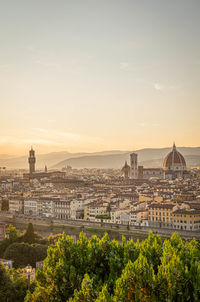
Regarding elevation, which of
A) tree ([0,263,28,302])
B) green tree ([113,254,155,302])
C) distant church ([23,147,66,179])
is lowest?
tree ([0,263,28,302])

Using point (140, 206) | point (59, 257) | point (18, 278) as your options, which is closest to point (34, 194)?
point (140, 206)

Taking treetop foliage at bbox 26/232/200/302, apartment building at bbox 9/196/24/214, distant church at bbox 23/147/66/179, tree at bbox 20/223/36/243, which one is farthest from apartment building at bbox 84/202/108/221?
distant church at bbox 23/147/66/179

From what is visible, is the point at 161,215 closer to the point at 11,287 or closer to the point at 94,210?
the point at 94,210

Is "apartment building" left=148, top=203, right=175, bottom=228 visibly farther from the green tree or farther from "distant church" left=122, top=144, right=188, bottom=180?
"distant church" left=122, top=144, right=188, bottom=180

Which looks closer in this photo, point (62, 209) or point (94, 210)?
point (94, 210)

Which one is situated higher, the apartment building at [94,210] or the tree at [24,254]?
the apartment building at [94,210]

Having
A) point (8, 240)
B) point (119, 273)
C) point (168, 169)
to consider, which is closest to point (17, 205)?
point (8, 240)

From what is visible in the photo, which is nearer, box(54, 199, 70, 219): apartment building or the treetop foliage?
the treetop foliage

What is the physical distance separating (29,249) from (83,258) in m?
15.9

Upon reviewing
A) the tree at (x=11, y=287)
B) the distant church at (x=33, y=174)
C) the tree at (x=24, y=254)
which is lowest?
the tree at (x=24, y=254)

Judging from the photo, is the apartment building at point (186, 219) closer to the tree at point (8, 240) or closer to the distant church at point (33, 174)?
the tree at point (8, 240)

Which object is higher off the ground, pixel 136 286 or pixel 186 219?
pixel 136 286

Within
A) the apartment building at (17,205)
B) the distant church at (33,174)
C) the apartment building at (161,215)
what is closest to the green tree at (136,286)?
the apartment building at (161,215)

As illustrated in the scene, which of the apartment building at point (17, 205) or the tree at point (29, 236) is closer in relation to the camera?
the tree at point (29, 236)
